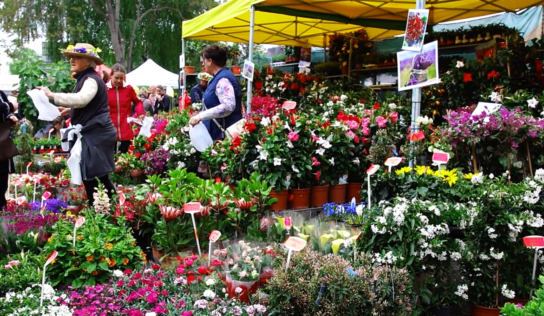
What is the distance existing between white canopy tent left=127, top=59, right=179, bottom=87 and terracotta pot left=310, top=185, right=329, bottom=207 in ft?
41.8

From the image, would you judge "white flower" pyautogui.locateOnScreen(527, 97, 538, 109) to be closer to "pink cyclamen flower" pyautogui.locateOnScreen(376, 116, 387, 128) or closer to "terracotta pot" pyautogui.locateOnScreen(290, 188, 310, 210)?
"pink cyclamen flower" pyautogui.locateOnScreen(376, 116, 387, 128)

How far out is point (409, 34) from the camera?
404cm

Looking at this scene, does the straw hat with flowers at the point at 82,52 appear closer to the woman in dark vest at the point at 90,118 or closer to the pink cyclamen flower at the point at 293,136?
the woman in dark vest at the point at 90,118

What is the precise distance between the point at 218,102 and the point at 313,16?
3.09 meters

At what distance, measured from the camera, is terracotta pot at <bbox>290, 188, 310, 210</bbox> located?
178 inches

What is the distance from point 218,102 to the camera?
5012 mm

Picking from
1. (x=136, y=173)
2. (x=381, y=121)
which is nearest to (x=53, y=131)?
(x=136, y=173)

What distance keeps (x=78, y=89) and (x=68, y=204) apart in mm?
1234

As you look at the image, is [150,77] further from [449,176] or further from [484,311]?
[484,311]

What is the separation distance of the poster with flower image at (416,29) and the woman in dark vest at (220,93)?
1.66 m

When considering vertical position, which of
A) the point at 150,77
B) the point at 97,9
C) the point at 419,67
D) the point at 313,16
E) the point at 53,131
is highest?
the point at 97,9

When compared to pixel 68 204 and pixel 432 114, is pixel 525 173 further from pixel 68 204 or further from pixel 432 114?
pixel 68 204

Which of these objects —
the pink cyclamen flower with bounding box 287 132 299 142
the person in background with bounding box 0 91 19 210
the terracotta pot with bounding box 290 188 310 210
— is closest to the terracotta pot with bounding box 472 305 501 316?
the terracotta pot with bounding box 290 188 310 210

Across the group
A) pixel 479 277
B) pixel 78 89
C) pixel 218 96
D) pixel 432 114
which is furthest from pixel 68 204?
pixel 432 114
